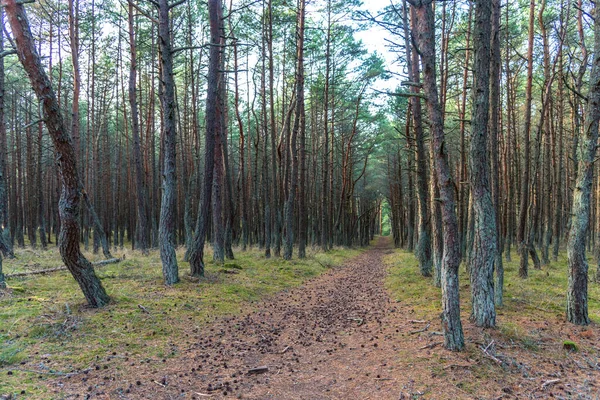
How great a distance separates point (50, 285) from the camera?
744cm

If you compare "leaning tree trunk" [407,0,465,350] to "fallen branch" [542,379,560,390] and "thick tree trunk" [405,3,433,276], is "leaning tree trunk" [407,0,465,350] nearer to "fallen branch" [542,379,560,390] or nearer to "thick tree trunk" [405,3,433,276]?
"fallen branch" [542,379,560,390]

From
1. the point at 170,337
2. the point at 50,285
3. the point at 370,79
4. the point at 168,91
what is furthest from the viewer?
the point at 370,79

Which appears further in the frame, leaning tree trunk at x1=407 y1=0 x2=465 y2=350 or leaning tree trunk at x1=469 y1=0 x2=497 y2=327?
leaning tree trunk at x1=469 y1=0 x2=497 y2=327

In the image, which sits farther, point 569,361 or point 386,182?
point 386,182

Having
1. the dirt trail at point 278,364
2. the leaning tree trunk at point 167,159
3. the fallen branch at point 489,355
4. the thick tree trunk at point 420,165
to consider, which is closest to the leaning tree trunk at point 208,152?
the leaning tree trunk at point 167,159

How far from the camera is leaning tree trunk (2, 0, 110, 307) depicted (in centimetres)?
535

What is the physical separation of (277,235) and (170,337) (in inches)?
426

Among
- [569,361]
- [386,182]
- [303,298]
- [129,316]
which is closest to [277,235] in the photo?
[303,298]

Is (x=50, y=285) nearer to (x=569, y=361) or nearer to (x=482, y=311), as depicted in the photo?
(x=482, y=311)

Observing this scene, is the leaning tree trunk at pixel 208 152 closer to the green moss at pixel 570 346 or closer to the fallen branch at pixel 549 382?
the fallen branch at pixel 549 382

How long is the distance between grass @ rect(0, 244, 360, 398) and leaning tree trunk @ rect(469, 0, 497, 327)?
4.51m

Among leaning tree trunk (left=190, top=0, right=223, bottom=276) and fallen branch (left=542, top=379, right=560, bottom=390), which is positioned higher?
leaning tree trunk (left=190, top=0, right=223, bottom=276)

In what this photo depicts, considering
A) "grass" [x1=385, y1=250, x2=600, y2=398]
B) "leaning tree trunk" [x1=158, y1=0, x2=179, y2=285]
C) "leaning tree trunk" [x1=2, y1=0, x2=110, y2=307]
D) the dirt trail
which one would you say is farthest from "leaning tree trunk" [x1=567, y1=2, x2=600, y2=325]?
"leaning tree trunk" [x1=2, y1=0, x2=110, y2=307]

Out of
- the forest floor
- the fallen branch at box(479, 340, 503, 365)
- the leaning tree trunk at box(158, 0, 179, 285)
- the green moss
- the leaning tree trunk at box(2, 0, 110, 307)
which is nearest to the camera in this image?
the forest floor
